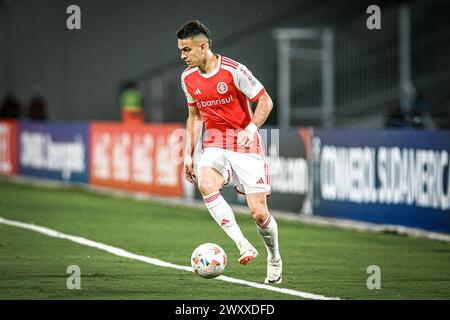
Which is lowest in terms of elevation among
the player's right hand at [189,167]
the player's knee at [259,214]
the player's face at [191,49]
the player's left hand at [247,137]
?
the player's knee at [259,214]

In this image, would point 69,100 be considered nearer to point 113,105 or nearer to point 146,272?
point 113,105

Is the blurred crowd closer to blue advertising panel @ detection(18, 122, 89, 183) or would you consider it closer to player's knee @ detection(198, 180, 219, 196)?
blue advertising panel @ detection(18, 122, 89, 183)

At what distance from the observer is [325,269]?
11867 millimetres

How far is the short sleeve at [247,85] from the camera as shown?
34.5 feet

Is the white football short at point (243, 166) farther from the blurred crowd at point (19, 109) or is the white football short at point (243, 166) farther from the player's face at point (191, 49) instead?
the blurred crowd at point (19, 109)

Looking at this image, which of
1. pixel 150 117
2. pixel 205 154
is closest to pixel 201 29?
pixel 205 154

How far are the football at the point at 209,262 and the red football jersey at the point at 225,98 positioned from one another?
94cm

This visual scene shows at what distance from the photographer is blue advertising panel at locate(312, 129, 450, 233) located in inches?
613

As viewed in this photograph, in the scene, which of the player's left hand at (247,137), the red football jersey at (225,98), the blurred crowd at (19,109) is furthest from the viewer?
the blurred crowd at (19,109)

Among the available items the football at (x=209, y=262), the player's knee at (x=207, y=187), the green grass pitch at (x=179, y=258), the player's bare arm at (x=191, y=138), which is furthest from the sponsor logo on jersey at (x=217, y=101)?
the green grass pitch at (x=179, y=258)

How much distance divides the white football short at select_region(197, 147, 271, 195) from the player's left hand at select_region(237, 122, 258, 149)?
0.35 meters

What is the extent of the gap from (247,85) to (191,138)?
32.6 inches

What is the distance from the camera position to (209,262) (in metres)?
10.4
